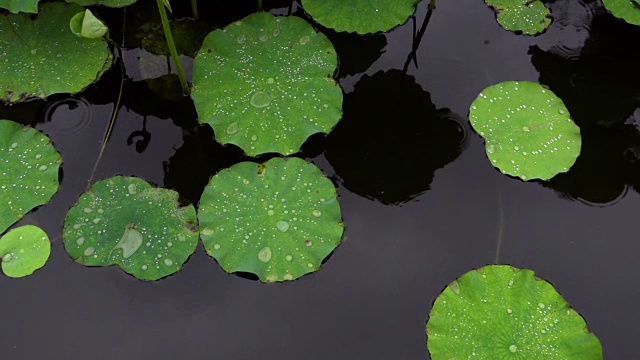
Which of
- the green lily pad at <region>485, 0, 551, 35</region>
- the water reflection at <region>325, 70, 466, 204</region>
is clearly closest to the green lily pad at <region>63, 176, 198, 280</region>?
the water reflection at <region>325, 70, 466, 204</region>

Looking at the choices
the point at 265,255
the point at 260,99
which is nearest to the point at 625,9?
the point at 260,99

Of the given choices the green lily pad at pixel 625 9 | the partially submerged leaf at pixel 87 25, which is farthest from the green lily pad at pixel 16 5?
the green lily pad at pixel 625 9

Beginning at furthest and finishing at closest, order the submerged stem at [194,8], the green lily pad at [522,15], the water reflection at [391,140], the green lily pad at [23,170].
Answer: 1. the green lily pad at [522,15]
2. the submerged stem at [194,8]
3. the water reflection at [391,140]
4. the green lily pad at [23,170]

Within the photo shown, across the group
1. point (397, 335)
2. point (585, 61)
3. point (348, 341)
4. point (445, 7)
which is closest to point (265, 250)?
point (348, 341)

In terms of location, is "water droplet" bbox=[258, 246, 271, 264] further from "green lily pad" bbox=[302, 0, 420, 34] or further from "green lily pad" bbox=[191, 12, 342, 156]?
"green lily pad" bbox=[302, 0, 420, 34]

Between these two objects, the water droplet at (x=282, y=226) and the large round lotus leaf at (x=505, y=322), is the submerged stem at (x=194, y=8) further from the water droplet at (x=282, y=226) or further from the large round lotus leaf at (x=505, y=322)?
the large round lotus leaf at (x=505, y=322)

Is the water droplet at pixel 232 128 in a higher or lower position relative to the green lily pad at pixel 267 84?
lower
